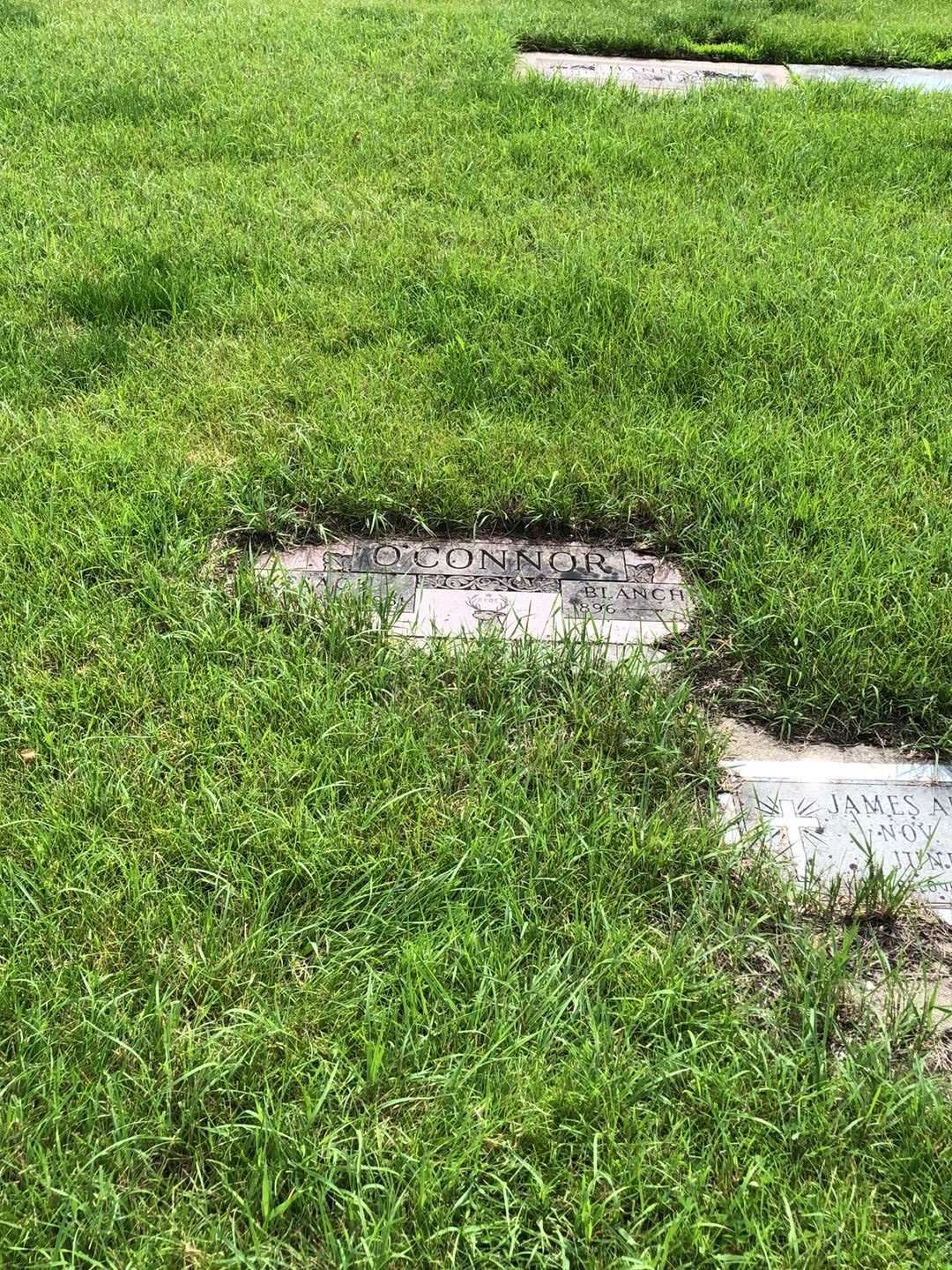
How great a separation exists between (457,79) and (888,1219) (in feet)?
18.9

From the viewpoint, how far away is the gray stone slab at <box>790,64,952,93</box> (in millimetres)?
5941

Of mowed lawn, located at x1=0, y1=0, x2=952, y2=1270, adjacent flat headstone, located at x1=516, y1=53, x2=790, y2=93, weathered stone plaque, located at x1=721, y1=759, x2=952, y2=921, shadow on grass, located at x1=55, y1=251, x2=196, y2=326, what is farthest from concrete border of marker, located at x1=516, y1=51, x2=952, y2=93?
weathered stone plaque, located at x1=721, y1=759, x2=952, y2=921

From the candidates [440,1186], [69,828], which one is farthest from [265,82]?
[440,1186]

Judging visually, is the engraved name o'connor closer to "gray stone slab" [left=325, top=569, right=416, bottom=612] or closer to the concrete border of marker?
"gray stone slab" [left=325, top=569, right=416, bottom=612]

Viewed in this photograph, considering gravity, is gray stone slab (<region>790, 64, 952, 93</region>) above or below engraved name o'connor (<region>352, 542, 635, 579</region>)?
above

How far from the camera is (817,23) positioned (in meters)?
6.97

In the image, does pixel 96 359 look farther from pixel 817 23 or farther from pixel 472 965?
pixel 817 23

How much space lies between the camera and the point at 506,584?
2568mm

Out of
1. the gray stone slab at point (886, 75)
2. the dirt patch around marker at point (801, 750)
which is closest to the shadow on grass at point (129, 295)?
the dirt patch around marker at point (801, 750)

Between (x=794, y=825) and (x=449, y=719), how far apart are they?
0.75 meters

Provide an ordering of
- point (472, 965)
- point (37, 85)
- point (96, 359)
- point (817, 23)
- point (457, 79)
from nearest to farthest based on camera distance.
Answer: point (472, 965) → point (96, 359) → point (37, 85) → point (457, 79) → point (817, 23)

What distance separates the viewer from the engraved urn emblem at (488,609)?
2414 mm

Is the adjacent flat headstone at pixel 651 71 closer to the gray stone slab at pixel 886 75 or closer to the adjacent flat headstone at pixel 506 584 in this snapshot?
the gray stone slab at pixel 886 75

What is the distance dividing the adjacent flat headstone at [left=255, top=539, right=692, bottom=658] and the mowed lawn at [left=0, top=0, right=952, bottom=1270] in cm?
10
